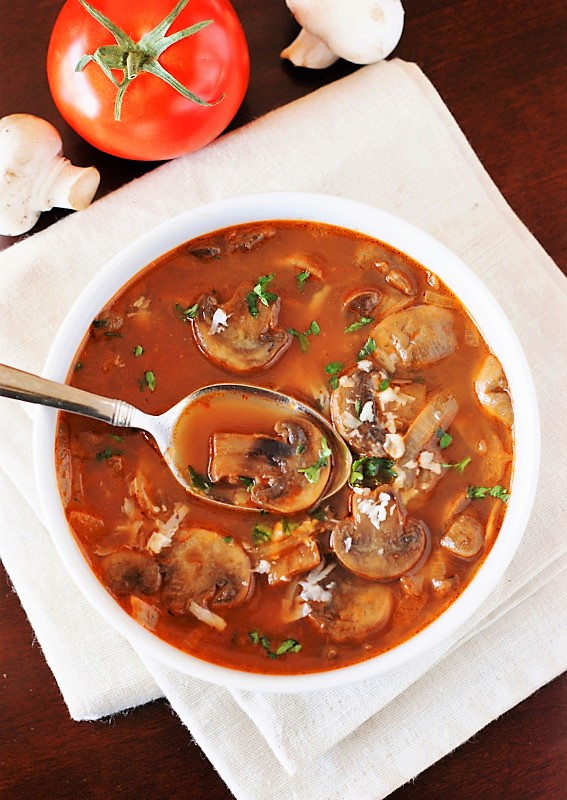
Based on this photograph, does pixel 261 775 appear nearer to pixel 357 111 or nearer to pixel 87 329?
pixel 87 329

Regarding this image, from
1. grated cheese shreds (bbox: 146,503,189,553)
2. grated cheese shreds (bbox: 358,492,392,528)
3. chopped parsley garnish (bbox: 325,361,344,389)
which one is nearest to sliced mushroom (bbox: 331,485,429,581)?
grated cheese shreds (bbox: 358,492,392,528)

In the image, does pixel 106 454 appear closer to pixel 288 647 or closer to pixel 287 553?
pixel 287 553

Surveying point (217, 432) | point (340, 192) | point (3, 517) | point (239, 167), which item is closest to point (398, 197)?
point (340, 192)

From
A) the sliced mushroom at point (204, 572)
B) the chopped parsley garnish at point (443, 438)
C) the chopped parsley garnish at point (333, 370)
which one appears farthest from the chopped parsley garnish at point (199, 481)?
the chopped parsley garnish at point (443, 438)

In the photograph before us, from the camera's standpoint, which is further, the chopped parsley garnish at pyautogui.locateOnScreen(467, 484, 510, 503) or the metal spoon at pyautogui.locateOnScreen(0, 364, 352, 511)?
the chopped parsley garnish at pyautogui.locateOnScreen(467, 484, 510, 503)

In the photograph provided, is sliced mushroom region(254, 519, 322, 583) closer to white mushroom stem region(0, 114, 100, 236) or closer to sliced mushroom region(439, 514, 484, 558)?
sliced mushroom region(439, 514, 484, 558)

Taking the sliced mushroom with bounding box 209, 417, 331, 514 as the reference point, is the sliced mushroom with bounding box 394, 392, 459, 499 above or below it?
above
